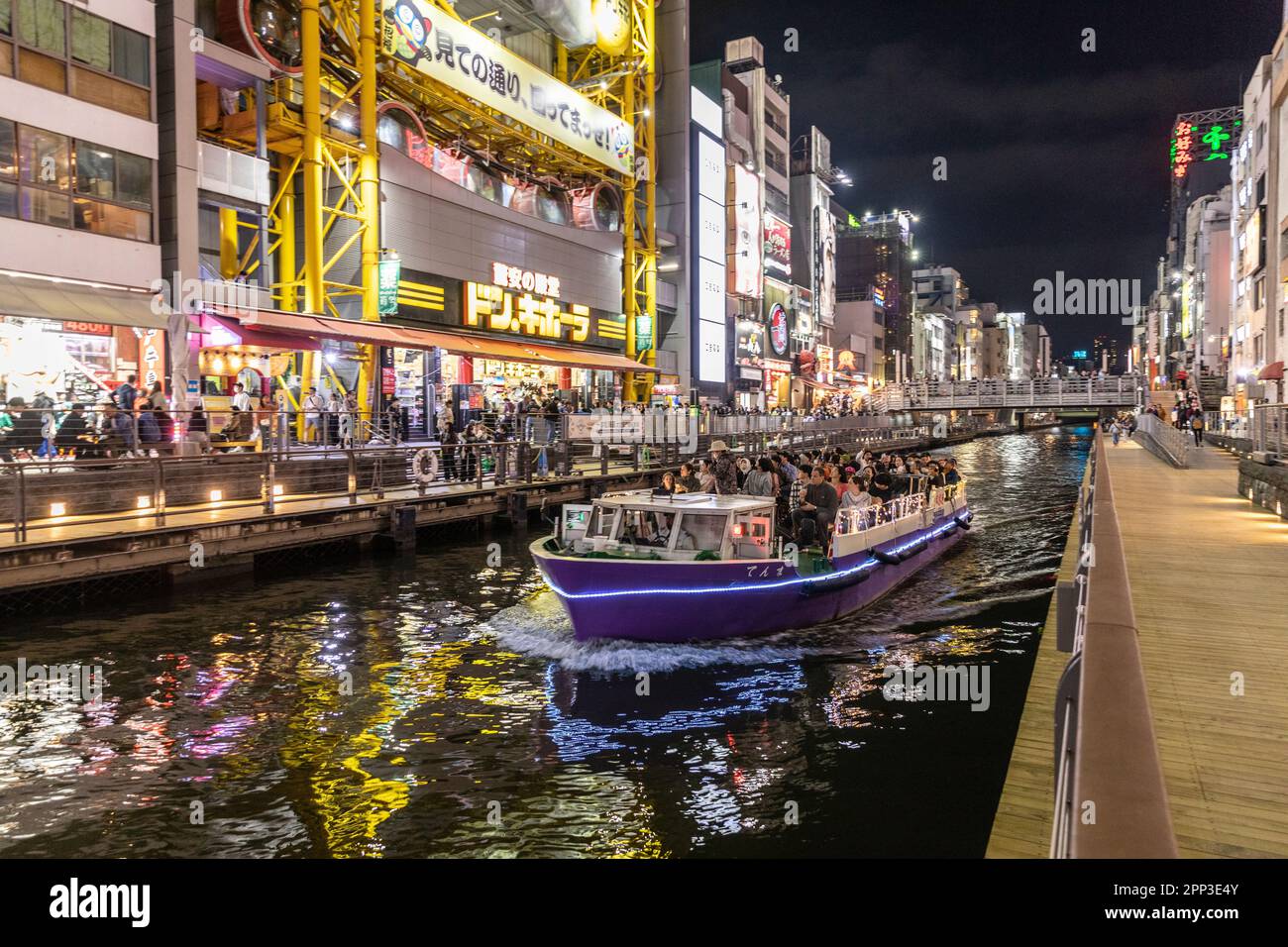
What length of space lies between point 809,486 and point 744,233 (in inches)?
2400

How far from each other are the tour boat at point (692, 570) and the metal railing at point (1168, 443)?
921 inches

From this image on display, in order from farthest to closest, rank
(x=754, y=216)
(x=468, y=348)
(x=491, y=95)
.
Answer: (x=754, y=216) → (x=491, y=95) → (x=468, y=348)

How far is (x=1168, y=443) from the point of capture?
37500 millimetres

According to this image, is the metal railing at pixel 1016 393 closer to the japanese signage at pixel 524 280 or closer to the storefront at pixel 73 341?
the japanese signage at pixel 524 280

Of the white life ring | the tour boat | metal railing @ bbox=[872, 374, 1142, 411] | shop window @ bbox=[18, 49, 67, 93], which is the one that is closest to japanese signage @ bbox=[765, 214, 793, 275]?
metal railing @ bbox=[872, 374, 1142, 411]

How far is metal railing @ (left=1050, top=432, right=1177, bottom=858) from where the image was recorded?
2.56 meters

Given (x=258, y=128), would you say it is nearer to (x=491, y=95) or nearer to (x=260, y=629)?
(x=491, y=95)

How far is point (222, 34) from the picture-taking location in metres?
31.3

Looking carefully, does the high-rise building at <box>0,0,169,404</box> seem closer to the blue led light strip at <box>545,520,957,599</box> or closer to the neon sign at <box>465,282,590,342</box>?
the neon sign at <box>465,282,590,342</box>

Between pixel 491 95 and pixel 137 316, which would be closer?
pixel 137 316
